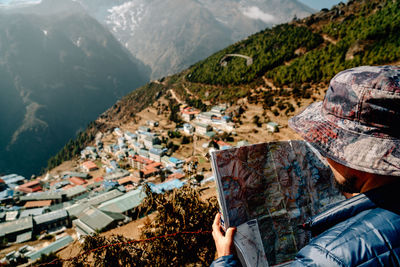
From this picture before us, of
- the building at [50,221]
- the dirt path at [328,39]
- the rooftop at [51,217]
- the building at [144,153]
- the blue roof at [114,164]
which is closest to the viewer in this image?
the building at [50,221]

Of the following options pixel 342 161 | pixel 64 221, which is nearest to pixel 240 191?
pixel 342 161

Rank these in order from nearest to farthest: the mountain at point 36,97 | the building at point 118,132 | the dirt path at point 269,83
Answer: the dirt path at point 269,83
the building at point 118,132
the mountain at point 36,97

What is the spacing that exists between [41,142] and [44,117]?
24201 mm

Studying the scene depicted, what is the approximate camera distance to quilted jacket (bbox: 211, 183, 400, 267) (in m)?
0.94

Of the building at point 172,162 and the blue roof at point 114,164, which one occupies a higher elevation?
the blue roof at point 114,164

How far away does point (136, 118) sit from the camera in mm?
65438

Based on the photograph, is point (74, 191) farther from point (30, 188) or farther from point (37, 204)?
point (30, 188)

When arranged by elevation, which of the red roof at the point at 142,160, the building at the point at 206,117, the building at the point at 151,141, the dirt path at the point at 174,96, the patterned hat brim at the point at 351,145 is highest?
the dirt path at the point at 174,96

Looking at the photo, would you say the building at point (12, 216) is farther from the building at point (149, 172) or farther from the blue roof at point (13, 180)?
the blue roof at point (13, 180)

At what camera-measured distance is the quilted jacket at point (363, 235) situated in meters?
0.94

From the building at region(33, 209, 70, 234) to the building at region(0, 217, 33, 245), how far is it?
84 cm

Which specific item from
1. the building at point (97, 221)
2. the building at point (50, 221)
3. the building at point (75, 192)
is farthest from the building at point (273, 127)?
the building at point (75, 192)

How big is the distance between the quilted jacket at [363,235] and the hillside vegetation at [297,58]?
3337 centimetres

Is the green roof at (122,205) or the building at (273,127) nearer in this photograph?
the green roof at (122,205)
